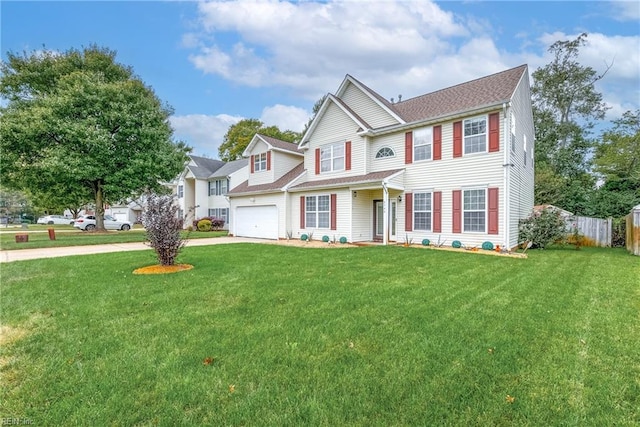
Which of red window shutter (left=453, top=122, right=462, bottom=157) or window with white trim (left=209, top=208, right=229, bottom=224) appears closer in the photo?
red window shutter (left=453, top=122, right=462, bottom=157)

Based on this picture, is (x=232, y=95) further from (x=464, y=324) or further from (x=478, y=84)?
(x=464, y=324)

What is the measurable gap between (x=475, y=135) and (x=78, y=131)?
21.7 meters

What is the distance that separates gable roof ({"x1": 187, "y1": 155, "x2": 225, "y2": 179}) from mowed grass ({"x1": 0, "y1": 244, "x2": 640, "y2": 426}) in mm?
25453

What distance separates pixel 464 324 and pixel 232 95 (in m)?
22.5

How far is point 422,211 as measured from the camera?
13812mm

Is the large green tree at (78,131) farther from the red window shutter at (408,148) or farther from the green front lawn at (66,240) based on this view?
the red window shutter at (408,148)

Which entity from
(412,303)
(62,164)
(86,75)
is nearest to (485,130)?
(412,303)

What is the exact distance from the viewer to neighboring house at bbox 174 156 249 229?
29.5m

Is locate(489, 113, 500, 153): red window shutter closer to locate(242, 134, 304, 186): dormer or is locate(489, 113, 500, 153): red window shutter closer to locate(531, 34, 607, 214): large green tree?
locate(242, 134, 304, 186): dormer

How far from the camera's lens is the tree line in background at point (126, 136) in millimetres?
18828

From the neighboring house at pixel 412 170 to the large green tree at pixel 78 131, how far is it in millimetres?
8456

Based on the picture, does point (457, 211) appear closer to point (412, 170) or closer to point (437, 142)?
point (412, 170)

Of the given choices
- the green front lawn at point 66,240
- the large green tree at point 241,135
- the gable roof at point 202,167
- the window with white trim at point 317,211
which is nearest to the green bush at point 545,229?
the window with white trim at point 317,211

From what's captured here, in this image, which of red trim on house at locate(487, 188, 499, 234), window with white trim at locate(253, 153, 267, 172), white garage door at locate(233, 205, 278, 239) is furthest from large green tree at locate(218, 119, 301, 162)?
red trim on house at locate(487, 188, 499, 234)
